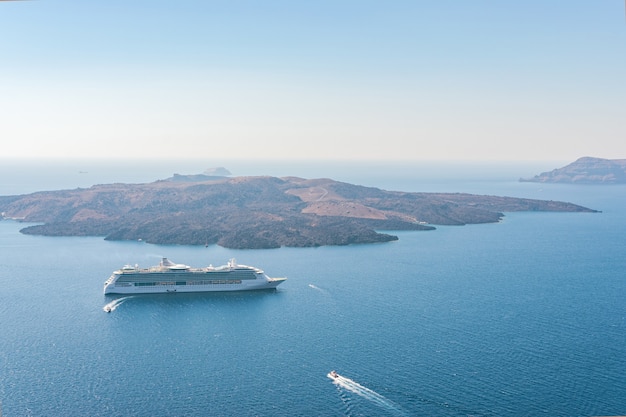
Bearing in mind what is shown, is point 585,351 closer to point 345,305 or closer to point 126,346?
point 345,305

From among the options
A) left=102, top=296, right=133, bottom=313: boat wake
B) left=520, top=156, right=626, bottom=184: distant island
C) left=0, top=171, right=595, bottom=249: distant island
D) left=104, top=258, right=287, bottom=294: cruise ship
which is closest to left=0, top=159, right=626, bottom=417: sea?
left=102, top=296, right=133, bottom=313: boat wake

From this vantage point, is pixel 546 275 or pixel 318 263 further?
pixel 318 263

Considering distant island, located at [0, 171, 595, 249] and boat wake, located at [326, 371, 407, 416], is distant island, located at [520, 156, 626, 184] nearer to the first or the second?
distant island, located at [0, 171, 595, 249]

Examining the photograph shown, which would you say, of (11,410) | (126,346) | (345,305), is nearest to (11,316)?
(126,346)

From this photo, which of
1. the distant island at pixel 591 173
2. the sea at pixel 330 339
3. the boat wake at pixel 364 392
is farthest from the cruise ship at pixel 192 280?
the distant island at pixel 591 173

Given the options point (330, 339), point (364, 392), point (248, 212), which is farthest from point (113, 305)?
point (248, 212)

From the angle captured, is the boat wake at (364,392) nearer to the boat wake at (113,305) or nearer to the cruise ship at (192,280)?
the cruise ship at (192,280)
